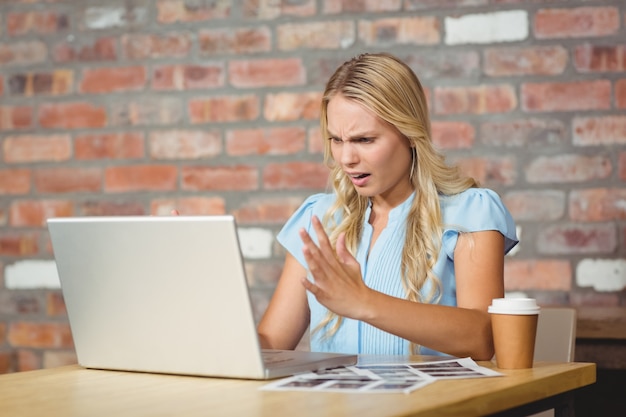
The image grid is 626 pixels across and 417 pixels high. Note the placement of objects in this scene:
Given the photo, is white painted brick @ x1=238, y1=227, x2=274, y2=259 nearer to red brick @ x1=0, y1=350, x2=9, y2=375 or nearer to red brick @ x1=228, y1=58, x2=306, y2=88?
red brick @ x1=228, y1=58, x2=306, y2=88

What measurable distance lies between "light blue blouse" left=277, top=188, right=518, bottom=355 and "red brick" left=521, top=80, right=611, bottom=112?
2.08 feet

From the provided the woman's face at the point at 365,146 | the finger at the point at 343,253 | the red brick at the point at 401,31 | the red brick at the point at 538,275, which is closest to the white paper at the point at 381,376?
the finger at the point at 343,253

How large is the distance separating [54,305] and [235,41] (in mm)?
938

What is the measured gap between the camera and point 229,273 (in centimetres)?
131

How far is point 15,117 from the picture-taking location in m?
2.93

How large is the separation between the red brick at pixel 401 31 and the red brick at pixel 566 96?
0.28 metres

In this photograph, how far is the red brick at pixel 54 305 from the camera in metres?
2.88

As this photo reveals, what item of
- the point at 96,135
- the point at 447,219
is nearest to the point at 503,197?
the point at 447,219

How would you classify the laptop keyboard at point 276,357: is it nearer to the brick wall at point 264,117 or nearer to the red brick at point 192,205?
the brick wall at point 264,117

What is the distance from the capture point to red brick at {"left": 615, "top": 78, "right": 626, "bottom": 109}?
245 cm

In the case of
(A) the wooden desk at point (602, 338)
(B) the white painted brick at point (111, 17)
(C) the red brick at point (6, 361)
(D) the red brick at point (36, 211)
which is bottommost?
(C) the red brick at point (6, 361)

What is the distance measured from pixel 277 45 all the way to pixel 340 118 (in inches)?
32.5

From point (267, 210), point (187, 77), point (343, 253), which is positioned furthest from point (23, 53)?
point (343, 253)

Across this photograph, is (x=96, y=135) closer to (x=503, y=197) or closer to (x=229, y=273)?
(x=503, y=197)
